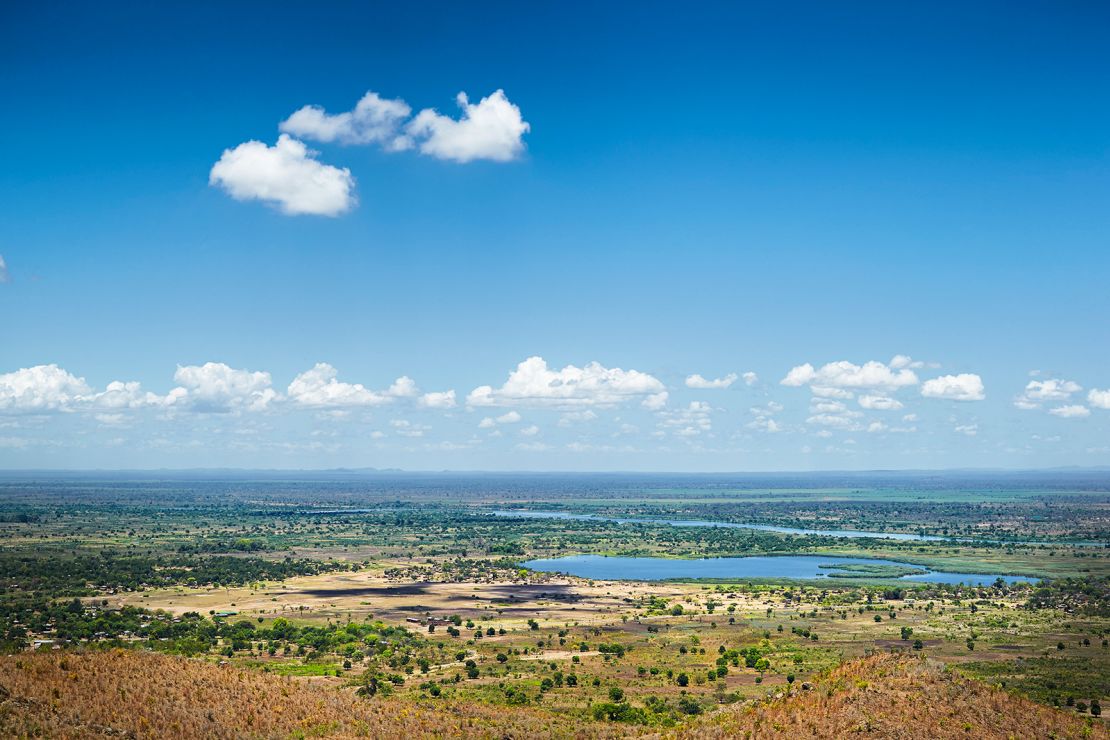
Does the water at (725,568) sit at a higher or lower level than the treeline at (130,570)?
lower

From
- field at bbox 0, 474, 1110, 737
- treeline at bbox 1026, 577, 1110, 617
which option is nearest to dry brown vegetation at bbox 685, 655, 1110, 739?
field at bbox 0, 474, 1110, 737

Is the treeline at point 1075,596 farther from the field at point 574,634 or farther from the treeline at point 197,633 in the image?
the treeline at point 197,633

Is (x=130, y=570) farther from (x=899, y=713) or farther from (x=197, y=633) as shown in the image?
(x=899, y=713)

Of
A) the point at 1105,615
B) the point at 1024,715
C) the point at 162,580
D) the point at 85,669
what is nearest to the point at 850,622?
the point at 1105,615

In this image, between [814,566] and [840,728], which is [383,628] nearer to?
[840,728]

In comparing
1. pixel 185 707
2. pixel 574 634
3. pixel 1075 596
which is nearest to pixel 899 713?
pixel 185 707

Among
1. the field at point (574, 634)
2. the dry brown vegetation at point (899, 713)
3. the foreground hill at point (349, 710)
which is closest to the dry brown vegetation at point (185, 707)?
the foreground hill at point (349, 710)
